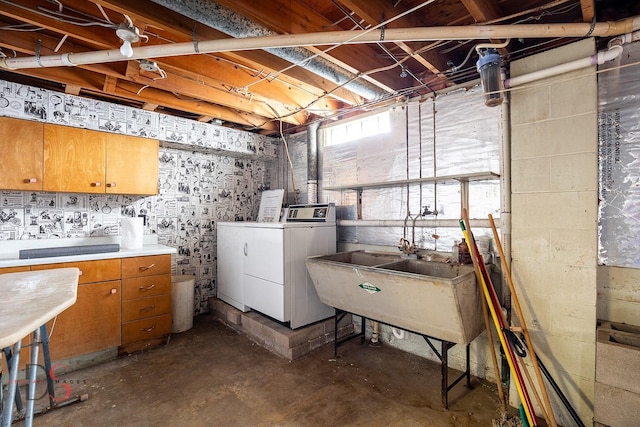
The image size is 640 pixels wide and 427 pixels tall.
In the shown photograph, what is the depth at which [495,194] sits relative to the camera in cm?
234

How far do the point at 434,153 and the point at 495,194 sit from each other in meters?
0.62

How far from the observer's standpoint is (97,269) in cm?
263

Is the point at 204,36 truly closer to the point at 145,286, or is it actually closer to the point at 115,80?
the point at 115,80

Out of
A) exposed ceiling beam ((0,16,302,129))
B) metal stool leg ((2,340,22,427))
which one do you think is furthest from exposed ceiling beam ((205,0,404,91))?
metal stool leg ((2,340,22,427))

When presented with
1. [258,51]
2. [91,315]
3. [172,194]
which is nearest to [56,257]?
[91,315]

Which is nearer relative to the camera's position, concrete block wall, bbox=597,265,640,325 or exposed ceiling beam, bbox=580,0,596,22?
exposed ceiling beam, bbox=580,0,596,22

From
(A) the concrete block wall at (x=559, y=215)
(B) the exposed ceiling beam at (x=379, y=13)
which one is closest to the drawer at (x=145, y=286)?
(B) the exposed ceiling beam at (x=379, y=13)

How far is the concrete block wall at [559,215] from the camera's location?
1788 mm

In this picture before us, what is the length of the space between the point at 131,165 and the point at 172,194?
0.65 m

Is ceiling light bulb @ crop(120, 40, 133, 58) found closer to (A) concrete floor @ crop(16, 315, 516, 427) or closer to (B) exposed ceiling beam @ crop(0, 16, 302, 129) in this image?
(B) exposed ceiling beam @ crop(0, 16, 302, 129)

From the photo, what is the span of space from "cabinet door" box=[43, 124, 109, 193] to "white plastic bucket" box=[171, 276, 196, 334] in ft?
4.01

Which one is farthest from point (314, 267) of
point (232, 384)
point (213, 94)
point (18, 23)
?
point (18, 23)

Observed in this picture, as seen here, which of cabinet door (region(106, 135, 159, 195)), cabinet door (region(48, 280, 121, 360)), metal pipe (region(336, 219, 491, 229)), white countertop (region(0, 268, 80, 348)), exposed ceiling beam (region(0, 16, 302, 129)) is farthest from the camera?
cabinet door (region(106, 135, 159, 195))

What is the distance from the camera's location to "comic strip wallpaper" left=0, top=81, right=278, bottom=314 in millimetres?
2783
